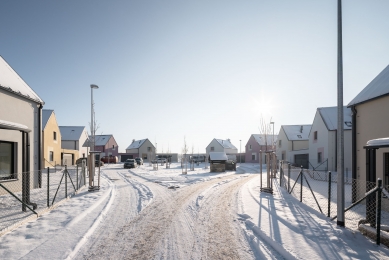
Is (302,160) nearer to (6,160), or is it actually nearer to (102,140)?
(6,160)

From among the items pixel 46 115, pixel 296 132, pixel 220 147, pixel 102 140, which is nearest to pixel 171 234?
pixel 46 115

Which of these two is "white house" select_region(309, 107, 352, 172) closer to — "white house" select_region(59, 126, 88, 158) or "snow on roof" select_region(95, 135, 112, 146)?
"white house" select_region(59, 126, 88, 158)

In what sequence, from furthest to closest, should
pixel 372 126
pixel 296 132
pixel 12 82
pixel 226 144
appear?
pixel 226 144 < pixel 296 132 < pixel 12 82 < pixel 372 126

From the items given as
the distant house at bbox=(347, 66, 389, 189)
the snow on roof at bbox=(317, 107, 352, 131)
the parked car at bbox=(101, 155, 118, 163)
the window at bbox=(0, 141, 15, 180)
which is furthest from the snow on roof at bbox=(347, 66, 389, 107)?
the parked car at bbox=(101, 155, 118, 163)

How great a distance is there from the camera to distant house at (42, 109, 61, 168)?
2728 cm

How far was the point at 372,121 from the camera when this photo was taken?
9.99m

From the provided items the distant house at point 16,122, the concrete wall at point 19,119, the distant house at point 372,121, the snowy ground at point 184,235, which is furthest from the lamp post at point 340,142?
the distant house at point 16,122

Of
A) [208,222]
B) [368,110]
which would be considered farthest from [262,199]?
[368,110]

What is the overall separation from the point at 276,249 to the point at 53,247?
4826mm

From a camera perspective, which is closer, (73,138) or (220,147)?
(73,138)

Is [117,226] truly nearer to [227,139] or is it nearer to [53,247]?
[53,247]

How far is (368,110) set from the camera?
33.6ft

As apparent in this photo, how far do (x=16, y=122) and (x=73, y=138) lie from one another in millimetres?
32092

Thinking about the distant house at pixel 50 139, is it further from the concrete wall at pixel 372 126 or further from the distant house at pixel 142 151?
the concrete wall at pixel 372 126
